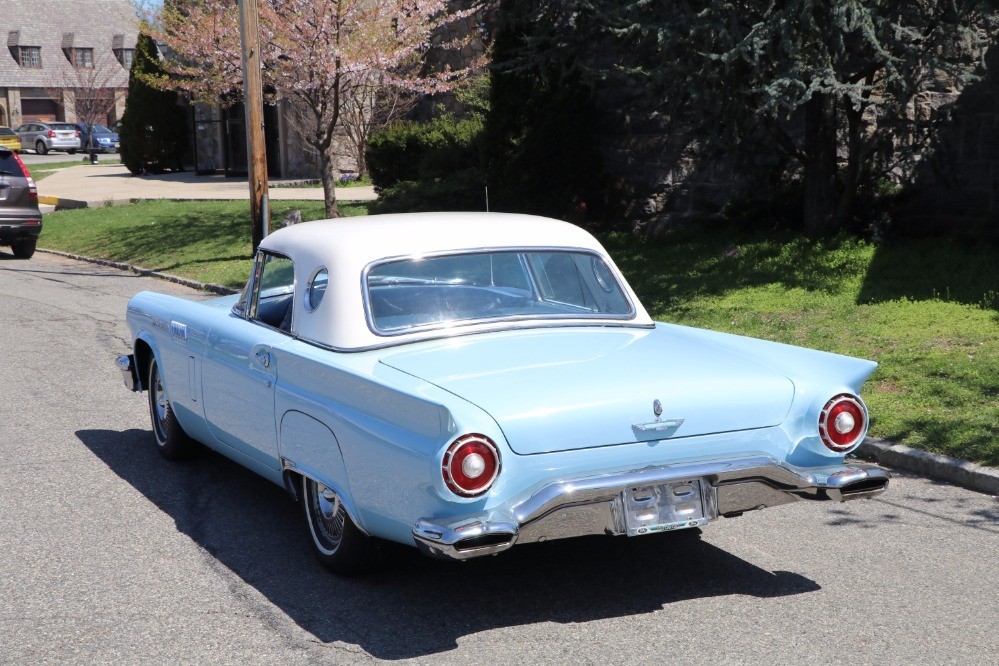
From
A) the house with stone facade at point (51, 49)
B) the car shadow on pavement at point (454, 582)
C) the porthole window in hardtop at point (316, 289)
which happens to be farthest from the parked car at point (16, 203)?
the house with stone facade at point (51, 49)

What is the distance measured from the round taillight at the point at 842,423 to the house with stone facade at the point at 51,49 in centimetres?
6952

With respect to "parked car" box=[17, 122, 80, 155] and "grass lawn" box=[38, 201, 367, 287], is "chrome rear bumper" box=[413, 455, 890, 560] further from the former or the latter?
"parked car" box=[17, 122, 80, 155]

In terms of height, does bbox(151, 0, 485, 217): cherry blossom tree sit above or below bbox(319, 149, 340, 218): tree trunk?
above

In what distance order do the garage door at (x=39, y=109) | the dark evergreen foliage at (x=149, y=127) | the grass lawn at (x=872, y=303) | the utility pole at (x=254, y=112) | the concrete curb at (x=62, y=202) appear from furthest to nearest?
the garage door at (x=39, y=109)
the dark evergreen foliage at (x=149, y=127)
the concrete curb at (x=62, y=202)
the utility pole at (x=254, y=112)
the grass lawn at (x=872, y=303)

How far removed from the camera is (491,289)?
18.3 ft

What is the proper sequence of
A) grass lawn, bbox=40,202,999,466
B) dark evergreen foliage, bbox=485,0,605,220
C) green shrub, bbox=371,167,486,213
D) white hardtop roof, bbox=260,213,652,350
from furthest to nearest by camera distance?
green shrub, bbox=371,167,486,213 → dark evergreen foliage, bbox=485,0,605,220 → grass lawn, bbox=40,202,999,466 → white hardtop roof, bbox=260,213,652,350

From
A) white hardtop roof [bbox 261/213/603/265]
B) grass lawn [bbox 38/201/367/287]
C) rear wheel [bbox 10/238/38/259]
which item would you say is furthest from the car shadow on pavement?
rear wheel [bbox 10/238/38/259]

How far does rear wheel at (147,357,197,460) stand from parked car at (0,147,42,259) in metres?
12.5

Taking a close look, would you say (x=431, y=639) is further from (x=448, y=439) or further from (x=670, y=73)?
(x=670, y=73)

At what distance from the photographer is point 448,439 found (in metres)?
4.14

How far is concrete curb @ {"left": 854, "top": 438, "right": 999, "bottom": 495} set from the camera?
20.9ft

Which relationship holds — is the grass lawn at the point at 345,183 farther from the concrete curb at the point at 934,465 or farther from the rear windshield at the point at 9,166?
the concrete curb at the point at 934,465

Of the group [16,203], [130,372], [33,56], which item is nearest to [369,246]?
[130,372]

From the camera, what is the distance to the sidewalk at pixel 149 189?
85.8ft
